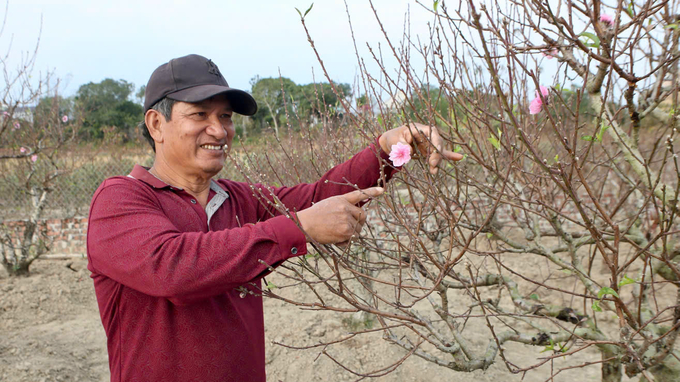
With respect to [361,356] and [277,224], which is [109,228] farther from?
[361,356]

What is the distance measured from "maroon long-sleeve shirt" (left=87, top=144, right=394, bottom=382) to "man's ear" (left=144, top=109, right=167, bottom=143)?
0.15 m

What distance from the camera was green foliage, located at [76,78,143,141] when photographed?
64.9 ft

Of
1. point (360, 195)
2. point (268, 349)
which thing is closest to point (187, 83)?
point (360, 195)

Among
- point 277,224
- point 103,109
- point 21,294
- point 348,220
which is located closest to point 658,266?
point 348,220

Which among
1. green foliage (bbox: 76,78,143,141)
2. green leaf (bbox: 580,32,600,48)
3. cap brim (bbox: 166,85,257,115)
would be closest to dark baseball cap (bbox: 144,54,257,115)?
cap brim (bbox: 166,85,257,115)

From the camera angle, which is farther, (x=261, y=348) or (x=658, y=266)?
(x=658, y=266)

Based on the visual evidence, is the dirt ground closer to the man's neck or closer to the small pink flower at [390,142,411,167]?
the man's neck

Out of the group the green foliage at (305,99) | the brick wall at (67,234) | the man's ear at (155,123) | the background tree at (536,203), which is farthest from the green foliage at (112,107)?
the man's ear at (155,123)

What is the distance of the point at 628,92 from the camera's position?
4.54 ft

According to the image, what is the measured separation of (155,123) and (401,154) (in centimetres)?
93

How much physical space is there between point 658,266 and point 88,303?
602 cm

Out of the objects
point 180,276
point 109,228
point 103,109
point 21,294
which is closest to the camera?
point 180,276

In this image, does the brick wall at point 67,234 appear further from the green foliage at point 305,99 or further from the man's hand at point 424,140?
the man's hand at point 424,140

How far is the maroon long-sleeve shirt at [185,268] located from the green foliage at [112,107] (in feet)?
63.0
